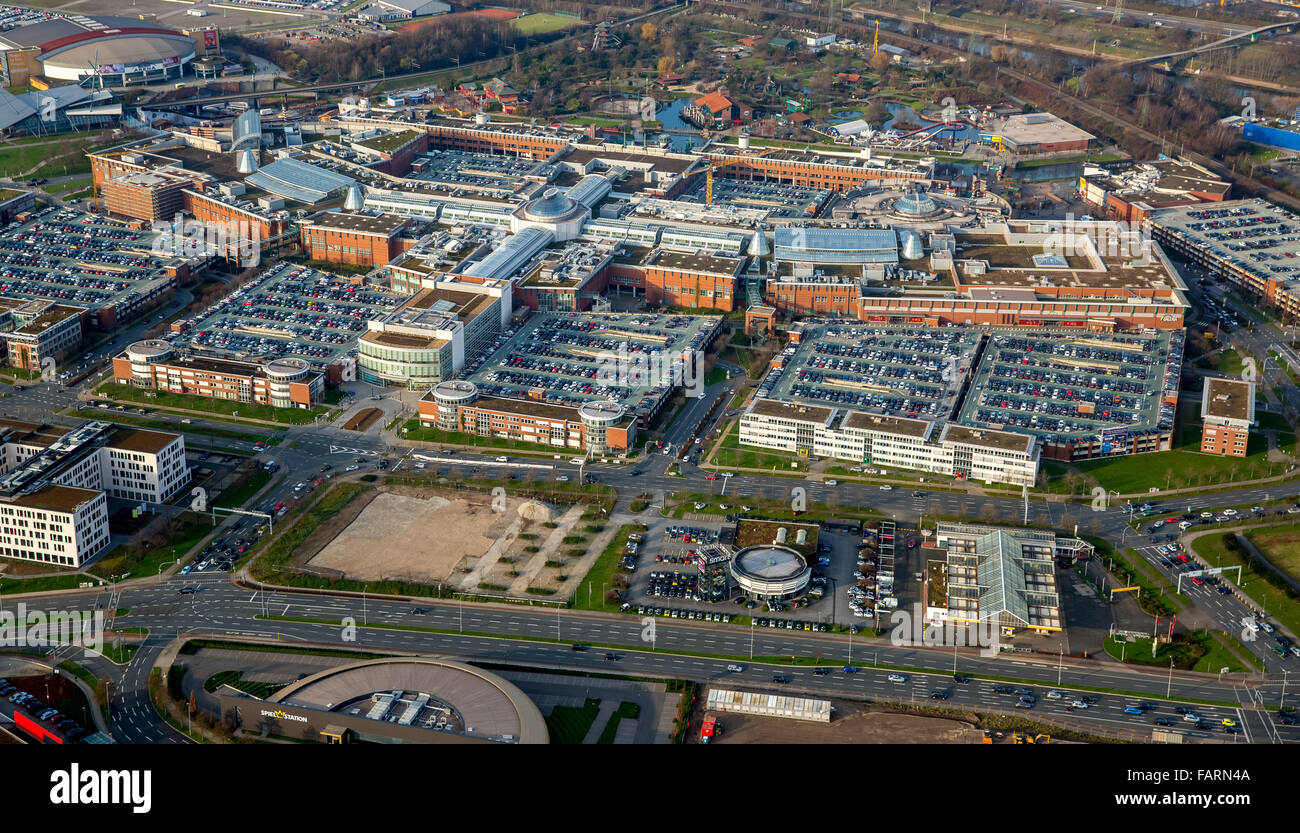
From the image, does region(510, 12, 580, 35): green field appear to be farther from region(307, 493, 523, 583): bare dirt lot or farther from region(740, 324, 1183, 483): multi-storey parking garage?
region(307, 493, 523, 583): bare dirt lot

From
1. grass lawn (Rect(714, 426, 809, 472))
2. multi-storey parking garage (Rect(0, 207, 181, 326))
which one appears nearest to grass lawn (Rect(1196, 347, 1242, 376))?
grass lawn (Rect(714, 426, 809, 472))

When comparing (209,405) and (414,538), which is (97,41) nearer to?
(209,405)

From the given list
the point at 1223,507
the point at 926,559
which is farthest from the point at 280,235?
the point at 1223,507

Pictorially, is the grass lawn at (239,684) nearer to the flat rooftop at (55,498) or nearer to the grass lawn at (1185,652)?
the flat rooftop at (55,498)

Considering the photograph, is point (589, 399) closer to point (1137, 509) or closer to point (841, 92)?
point (1137, 509)

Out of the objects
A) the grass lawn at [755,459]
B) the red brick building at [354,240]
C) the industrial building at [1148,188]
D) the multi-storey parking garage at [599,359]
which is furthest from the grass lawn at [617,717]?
the industrial building at [1148,188]

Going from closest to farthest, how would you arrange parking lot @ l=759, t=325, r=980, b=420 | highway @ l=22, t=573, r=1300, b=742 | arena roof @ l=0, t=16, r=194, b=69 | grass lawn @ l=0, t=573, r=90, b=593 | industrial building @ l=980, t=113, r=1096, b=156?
highway @ l=22, t=573, r=1300, b=742, grass lawn @ l=0, t=573, r=90, b=593, parking lot @ l=759, t=325, r=980, b=420, industrial building @ l=980, t=113, r=1096, b=156, arena roof @ l=0, t=16, r=194, b=69
